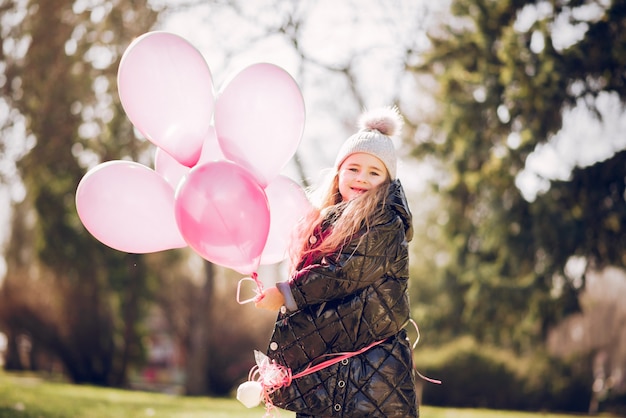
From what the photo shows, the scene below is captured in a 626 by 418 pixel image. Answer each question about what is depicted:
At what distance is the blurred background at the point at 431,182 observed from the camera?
8.73m

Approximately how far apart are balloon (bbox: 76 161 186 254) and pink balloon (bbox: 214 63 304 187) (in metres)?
0.38

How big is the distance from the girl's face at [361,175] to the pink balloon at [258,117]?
14.8 inches

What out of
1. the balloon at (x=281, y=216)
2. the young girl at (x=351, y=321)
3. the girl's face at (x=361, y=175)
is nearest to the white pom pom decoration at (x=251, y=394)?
the young girl at (x=351, y=321)

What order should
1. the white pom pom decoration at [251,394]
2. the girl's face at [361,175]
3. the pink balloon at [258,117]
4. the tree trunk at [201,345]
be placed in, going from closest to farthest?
the white pom pom decoration at [251,394] → the girl's face at [361,175] → the pink balloon at [258,117] → the tree trunk at [201,345]

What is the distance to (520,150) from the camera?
29.2 feet

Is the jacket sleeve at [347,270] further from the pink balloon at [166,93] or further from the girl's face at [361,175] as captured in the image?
the pink balloon at [166,93]

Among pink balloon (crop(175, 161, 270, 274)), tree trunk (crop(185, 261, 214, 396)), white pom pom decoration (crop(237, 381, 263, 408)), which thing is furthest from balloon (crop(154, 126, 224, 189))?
tree trunk (crop(185, 261, 214, 396))

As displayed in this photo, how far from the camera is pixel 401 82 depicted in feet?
40.5

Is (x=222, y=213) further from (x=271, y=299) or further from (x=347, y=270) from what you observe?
(x=347, y=270)

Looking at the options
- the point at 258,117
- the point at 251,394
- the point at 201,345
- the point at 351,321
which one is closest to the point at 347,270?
the point at 351,321

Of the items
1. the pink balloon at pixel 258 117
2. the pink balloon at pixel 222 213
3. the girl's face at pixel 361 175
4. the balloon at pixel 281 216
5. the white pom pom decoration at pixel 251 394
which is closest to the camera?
the white pom pom decoration at pixel 251 394

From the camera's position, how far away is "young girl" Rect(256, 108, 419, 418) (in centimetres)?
247

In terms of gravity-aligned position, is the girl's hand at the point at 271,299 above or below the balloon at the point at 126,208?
below

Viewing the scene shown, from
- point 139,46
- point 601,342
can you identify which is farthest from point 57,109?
point 601,342
